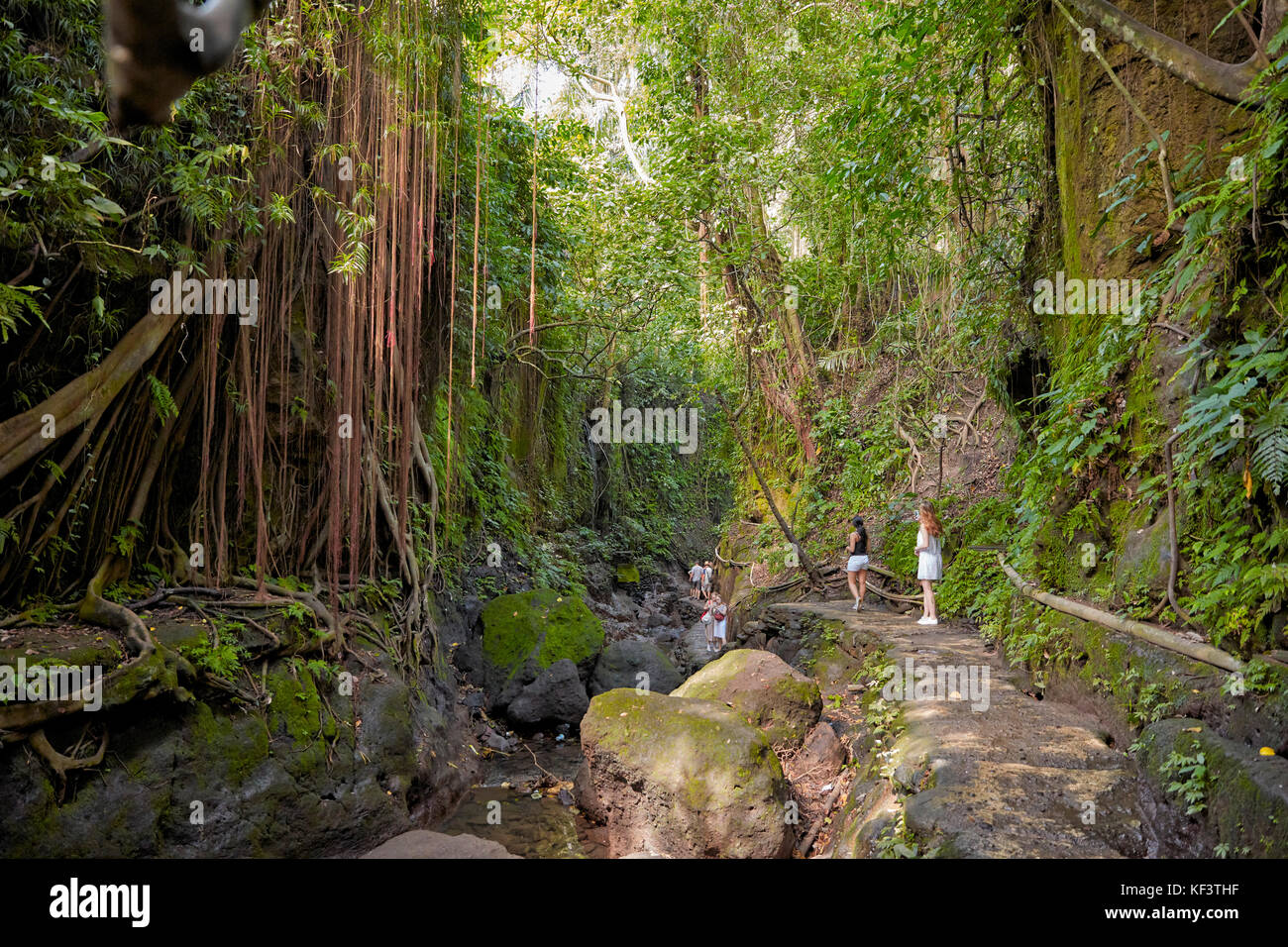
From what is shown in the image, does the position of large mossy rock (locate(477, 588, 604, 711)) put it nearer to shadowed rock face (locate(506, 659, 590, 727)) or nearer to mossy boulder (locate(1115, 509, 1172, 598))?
shadowed rock face (locate(506, 659, 590, 727))

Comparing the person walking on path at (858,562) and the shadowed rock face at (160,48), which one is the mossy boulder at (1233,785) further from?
the person walking on path at (858,562)

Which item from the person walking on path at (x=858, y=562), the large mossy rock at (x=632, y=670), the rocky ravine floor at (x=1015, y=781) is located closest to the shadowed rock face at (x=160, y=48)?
the rocky ravine floor at (x=1015, y=781)

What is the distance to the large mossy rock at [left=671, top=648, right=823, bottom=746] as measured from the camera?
20.3ft

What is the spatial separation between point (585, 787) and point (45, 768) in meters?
3.57

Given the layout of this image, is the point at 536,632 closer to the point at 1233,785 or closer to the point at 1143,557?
the point at 1143,557

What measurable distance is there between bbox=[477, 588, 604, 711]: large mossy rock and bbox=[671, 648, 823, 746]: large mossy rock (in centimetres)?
252

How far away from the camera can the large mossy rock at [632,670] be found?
8.69 metres

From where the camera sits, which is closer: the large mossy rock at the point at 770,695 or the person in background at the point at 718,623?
the large mossy rock at the point at 770,695

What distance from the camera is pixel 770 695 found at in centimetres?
625

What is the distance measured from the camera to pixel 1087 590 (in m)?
4.77

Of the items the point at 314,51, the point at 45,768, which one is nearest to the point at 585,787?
the point at 45,768

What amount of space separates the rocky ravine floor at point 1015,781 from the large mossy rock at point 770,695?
4.02 feet

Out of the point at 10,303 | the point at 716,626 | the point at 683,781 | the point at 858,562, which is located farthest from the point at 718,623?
the point at 10,303
